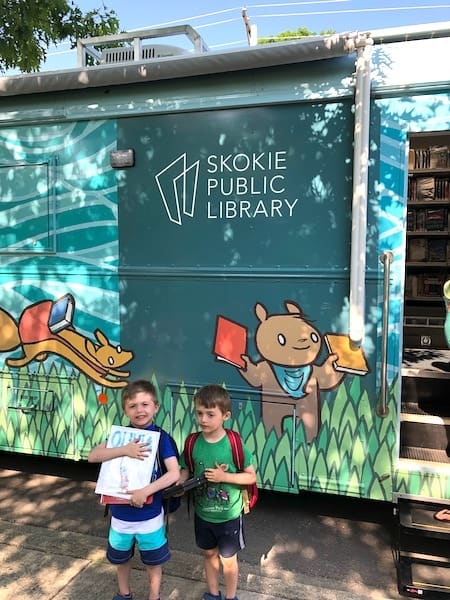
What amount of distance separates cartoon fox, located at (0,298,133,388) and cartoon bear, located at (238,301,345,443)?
90 cm

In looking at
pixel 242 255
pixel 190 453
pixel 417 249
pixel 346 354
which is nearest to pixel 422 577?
pixel 346 354

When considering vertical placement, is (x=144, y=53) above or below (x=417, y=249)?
above

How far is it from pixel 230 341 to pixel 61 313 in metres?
1.21

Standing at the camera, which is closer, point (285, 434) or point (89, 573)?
point (89, 573)

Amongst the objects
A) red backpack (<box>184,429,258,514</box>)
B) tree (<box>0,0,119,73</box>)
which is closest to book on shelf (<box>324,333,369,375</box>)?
red backpack (<box>184,429,258,514</box>)

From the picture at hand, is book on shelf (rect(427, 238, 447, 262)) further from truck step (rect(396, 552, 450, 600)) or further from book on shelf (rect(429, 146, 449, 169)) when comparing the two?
truck step (rect(396, 552, 450, 600))

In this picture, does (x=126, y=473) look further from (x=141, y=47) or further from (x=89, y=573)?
(x=141, y=47)

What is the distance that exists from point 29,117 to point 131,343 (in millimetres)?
1675

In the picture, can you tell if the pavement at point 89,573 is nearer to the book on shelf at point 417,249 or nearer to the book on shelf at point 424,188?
the book on shelf at point 417,249

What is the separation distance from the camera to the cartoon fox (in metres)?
3.53

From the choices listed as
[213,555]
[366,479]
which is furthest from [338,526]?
[213,555]

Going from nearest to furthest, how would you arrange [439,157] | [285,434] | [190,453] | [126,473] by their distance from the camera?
[126,473] < [190,453] < [285,434] < [439,157]

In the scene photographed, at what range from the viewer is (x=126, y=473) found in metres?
2.24

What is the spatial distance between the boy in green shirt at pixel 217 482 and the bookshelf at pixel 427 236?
2707mm
